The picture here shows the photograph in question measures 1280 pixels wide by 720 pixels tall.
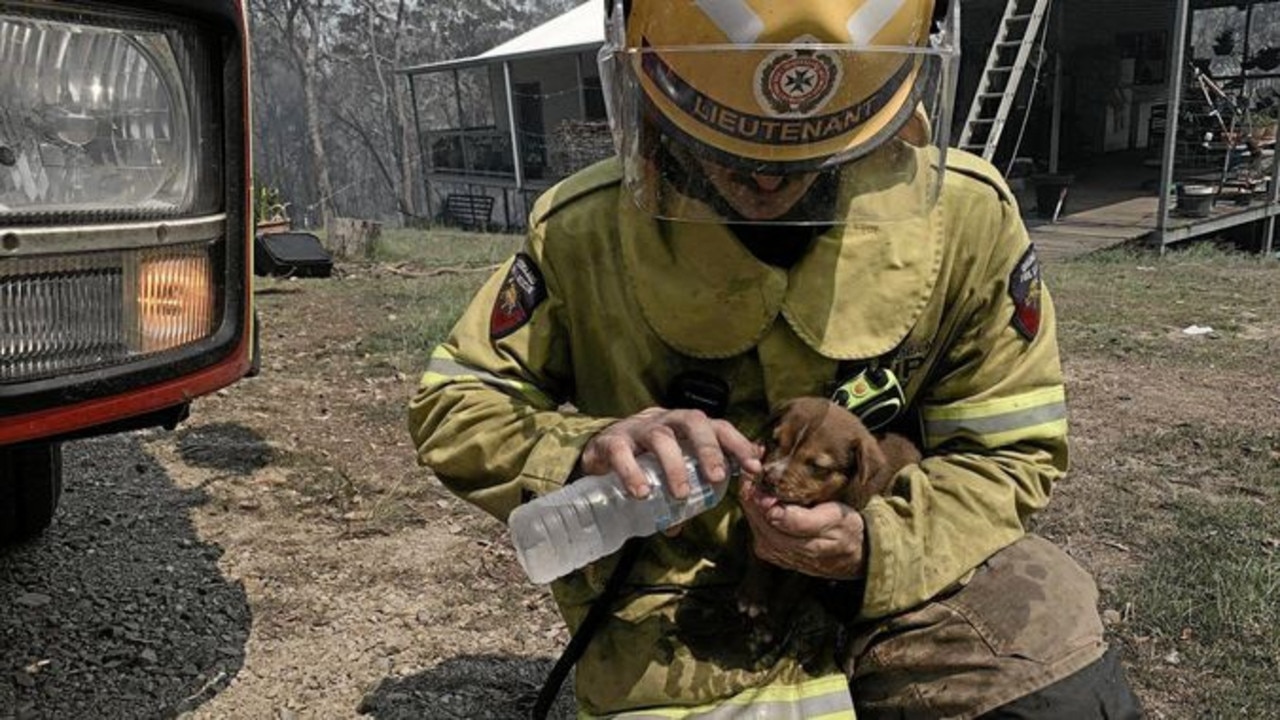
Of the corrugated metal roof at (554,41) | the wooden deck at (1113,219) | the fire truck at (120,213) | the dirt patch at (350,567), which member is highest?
the corrugated metal roof at (554,41)

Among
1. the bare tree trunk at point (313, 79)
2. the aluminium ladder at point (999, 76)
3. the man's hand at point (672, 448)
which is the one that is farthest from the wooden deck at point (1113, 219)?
the bare tree trunk at point (313, 79)

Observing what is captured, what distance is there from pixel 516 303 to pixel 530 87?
76.6 feet

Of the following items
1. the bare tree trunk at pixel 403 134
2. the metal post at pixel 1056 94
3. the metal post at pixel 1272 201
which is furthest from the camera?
the bare tree trunk at pixel 403 134

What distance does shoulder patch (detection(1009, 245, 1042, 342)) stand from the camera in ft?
5.43

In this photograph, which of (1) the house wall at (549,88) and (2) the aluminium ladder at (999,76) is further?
(1) the house wall at (549,88)

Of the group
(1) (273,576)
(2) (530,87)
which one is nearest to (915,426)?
(1) (273,576)

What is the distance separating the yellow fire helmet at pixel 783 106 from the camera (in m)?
1.43

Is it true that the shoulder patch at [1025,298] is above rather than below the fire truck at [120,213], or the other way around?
below

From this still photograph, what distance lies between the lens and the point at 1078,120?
66.0 ft

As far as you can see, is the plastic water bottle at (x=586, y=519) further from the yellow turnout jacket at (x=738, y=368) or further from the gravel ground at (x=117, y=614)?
the gravel ground at (x=117, y=614)

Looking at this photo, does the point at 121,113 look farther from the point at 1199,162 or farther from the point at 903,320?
the point at 1199,162

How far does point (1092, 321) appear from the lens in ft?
22.3

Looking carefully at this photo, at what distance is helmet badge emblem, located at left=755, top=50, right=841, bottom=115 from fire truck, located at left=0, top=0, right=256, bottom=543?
2.64ft

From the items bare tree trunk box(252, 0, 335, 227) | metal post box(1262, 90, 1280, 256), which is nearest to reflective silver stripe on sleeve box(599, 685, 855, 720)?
metal post box(1262, 90, 1280, 256)
